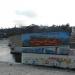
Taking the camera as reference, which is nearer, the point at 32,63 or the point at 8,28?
the point at 32,63

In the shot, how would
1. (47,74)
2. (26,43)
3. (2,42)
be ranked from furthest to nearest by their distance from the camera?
1. (2,42)
2. (26,43)
3. (47,74)

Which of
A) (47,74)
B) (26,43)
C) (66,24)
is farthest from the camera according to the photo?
(66,24)

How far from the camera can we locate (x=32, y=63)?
29891 millimetres

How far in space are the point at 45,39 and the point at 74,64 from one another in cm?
547

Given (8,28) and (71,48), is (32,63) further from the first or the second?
(8,28)

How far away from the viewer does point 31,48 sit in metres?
30.4

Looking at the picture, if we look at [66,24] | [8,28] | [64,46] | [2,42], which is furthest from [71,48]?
[8,28]

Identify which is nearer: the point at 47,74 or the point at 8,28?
the point at 47,74

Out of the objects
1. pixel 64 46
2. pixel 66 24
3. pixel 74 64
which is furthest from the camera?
pixel 66 24

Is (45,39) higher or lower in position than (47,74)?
higher

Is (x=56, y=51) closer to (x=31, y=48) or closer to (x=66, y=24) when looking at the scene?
(x=31, y=48)

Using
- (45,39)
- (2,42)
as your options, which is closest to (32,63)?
(45,39)

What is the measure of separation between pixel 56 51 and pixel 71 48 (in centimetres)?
171

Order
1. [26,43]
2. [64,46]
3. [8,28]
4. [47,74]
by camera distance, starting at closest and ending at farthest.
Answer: [47,74]
[64,46]
[26,43]
[8,28]
